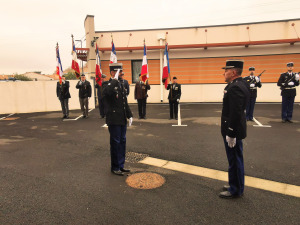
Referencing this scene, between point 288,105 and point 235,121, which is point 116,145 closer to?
point 235,121

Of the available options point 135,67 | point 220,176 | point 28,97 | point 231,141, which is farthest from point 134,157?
point 135,67

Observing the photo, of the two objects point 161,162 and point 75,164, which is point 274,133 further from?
point 75,164

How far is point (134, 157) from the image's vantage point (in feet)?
18.1

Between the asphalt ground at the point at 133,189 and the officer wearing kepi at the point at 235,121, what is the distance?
256 millimetres

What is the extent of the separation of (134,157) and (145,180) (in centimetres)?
133

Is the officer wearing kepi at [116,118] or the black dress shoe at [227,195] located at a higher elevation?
the officer wearing kepi at [116,118]

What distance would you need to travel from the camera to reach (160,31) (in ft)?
54.4

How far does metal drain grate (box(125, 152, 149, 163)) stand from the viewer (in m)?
5.31

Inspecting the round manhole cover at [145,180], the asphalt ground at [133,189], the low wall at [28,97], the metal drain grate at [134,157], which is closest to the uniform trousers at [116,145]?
the asphalt ground at [133,189]

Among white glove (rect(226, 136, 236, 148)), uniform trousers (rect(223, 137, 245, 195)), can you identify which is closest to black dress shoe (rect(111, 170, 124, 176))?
uniform trousers (rect(223, 137, 245, 195))

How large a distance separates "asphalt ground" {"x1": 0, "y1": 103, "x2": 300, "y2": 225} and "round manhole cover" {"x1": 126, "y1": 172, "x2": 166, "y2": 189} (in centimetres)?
11

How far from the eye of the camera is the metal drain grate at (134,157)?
5.31 metres

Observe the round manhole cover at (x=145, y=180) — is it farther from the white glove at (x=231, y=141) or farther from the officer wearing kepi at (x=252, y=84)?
the officer wearing kepi at (x=252, y=84)

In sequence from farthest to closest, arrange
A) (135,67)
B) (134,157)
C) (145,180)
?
(135,67) < (134,157) < (145,180)
